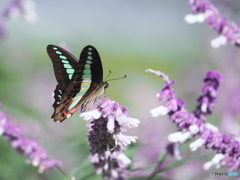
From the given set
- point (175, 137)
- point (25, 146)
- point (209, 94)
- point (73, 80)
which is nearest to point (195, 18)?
point (209, 94)

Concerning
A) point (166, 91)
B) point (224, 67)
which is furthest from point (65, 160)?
point (224, 67)

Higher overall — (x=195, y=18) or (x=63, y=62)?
(x=195, y=18)

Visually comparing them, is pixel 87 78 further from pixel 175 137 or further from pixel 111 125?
pixel 111 125

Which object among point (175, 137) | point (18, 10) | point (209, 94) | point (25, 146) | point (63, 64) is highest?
point (18, 10)

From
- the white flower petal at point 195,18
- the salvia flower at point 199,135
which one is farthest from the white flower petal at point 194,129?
the white flower petal at point 195,18

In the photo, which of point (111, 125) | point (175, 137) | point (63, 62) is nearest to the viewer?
point (111, 125)
